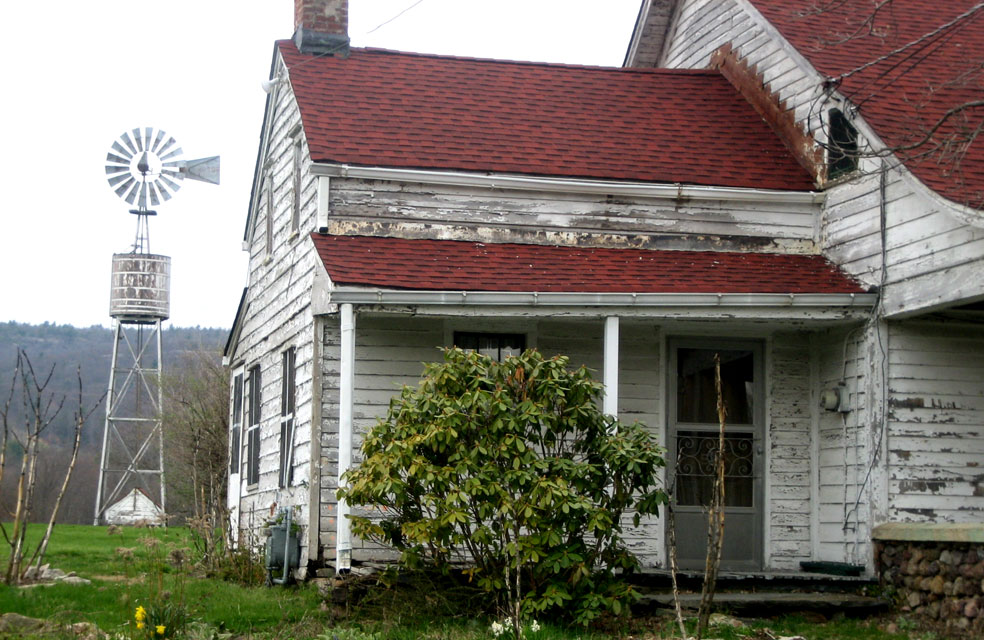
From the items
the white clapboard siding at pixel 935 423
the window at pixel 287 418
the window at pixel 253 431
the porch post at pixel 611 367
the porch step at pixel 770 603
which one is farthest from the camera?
the window at pixel 253 431

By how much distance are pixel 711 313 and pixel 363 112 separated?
453cm

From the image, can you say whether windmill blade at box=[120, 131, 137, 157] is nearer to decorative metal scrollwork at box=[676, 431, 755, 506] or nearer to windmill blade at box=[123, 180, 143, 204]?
windmill blade at box=[123, 180, 143, 204]

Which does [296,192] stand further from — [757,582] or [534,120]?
[757,582]

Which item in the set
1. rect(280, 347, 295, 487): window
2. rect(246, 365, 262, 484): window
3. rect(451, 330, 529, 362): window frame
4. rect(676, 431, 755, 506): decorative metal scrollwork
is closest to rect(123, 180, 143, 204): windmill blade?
rect(246, 365, 262, 484): window

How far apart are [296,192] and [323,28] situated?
207 centimetres

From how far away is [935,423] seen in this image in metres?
11.1

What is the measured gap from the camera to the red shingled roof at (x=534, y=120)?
12477 mm

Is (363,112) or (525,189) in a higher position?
(363,112)

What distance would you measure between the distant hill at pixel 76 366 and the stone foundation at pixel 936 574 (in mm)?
32088

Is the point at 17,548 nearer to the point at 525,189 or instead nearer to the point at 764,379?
the point at 525,189

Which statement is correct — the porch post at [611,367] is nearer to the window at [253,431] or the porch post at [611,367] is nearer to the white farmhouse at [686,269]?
the white farmhouse at [686,269]

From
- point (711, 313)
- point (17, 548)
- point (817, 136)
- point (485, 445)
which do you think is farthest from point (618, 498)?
point (17, 548)

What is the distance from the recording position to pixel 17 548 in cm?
1188

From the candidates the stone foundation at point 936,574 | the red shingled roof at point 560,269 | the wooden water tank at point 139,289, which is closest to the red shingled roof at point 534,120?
the red shingled roof at point 560,269
